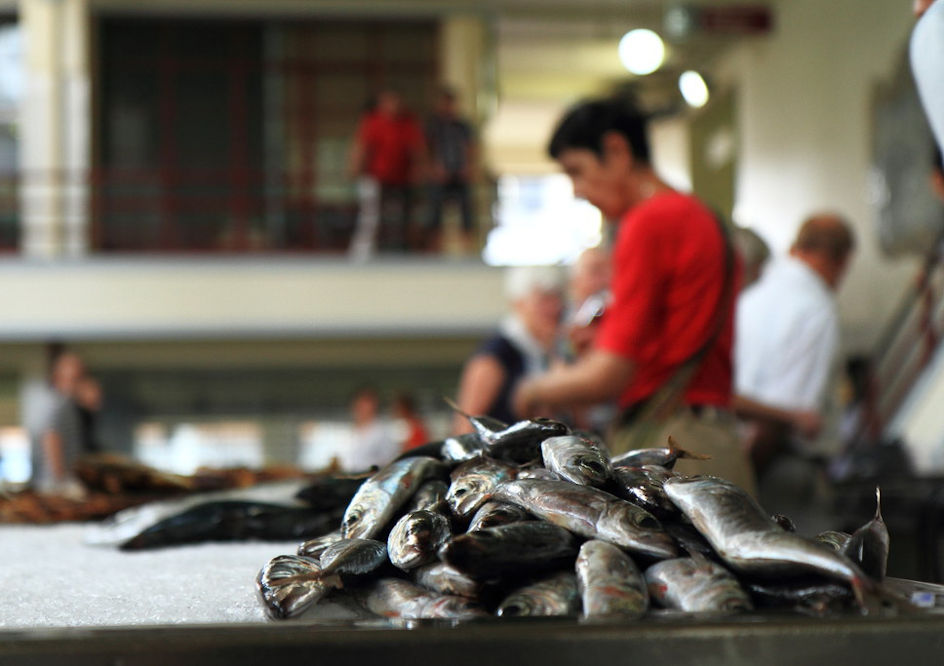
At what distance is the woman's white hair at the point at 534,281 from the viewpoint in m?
3.52

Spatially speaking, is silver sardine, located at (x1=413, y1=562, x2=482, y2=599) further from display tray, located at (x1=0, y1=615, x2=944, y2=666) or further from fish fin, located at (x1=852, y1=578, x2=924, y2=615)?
fish fin, located at (x1=852, y1=578, x2=924, y2=615)

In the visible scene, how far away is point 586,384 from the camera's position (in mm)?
1917

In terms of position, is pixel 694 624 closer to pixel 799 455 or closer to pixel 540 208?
pixel 799 455

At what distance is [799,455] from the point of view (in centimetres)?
304

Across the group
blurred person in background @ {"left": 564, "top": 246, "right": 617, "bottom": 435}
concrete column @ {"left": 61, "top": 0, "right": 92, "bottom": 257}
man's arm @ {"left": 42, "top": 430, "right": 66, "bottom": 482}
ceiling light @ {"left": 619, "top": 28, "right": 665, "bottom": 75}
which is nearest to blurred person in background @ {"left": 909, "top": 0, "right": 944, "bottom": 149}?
blurred person in background @ {"left": 564, "top": 246, "right": 617, "bottom": 435}

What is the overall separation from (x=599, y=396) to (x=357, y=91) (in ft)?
37.6

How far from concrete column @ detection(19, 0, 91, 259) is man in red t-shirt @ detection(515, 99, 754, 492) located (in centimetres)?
1052

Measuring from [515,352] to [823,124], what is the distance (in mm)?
8039

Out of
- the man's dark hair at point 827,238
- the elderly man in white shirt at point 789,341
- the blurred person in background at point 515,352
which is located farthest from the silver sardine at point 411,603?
the man's dark hair at point 827,238

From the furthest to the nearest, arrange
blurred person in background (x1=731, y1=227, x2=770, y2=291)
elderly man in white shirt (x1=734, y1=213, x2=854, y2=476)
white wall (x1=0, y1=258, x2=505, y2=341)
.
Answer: white wall (x1=0, y1=258, x2=505, y2=341), blurred person in background (x1=731, y1=227, x2=770, y2=291), elderly man in white shirt (x1=734, y1=213, x2=854, y2=476)

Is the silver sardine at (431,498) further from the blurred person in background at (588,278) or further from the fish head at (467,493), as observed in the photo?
the blurred person in background at (588,278)

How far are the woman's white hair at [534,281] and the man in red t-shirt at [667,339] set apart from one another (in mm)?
1500

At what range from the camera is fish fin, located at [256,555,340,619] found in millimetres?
899

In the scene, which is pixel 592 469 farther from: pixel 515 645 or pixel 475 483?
pixel 515 645
